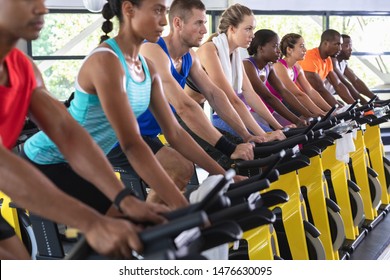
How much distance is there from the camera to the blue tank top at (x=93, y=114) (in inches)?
93.0

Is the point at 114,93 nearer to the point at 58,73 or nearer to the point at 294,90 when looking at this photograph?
the point at 294,90

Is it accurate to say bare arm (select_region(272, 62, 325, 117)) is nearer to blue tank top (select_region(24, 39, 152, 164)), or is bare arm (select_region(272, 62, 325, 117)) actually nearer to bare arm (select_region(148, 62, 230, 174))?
bare arm (select_region(148, 62, 230, 174))

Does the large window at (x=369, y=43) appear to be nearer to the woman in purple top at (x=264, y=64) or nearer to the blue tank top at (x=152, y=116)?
the woman in purple top at (x=264, y=64)

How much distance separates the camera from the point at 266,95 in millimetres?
4852

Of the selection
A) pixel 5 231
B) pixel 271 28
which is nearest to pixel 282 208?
pixel 5 231

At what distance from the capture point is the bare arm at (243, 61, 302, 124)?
4832 mm

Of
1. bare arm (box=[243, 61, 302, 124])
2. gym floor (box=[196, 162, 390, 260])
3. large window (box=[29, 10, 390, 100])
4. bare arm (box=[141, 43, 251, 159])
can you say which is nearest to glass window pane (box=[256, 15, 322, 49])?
large window (box=[29, 10, 390, 100])

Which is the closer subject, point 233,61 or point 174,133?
point 174,133

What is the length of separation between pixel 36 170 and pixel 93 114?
887 mm

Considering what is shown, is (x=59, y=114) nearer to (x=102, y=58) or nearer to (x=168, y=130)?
(x=102, y=58)

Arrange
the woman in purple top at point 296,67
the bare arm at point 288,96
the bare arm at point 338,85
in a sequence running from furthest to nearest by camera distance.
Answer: the bare arm at point 338,85 < the woman in purple top at point 296,67 < the bare arm at point 288,96

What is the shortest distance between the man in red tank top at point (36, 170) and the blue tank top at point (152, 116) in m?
1.13

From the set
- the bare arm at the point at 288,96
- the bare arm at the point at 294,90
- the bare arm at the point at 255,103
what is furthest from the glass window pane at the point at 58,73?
the bare arm at the point at 255,103

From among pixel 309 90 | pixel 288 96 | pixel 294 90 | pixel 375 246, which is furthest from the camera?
pixel 309 90
